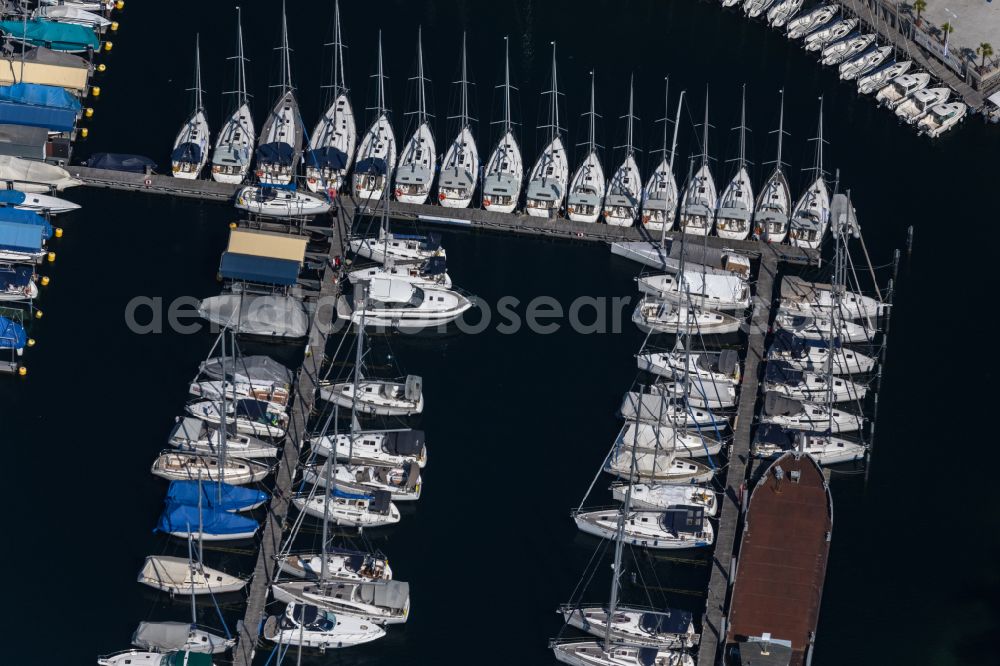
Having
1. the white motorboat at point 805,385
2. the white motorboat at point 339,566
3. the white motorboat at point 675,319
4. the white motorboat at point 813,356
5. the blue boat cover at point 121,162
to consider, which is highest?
the blue boat cover at point 121,162

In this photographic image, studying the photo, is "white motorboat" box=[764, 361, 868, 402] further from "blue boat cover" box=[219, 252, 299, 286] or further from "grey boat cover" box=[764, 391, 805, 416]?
"blue boat cover" box=[219, 252, 299, 286]

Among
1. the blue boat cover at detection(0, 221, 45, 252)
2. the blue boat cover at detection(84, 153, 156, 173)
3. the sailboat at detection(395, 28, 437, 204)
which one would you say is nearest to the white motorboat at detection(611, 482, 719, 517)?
the sailboat at detection(395, 28, 437, 204)

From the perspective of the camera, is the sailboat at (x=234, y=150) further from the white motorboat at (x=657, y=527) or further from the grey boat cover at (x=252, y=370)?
the white motorboat at (x=657, y=527)

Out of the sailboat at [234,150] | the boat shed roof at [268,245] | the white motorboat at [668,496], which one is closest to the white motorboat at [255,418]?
the boat shed roof at [268,245]

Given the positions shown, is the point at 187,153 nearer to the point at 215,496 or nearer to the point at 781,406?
the point at 215,496

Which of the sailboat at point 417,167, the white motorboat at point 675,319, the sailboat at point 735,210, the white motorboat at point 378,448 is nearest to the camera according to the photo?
the white motorboat at point 378,448

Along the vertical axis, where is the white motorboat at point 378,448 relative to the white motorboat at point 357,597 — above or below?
above

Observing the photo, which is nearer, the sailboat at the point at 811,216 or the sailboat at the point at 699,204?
the sailboat at the point at 811,216
